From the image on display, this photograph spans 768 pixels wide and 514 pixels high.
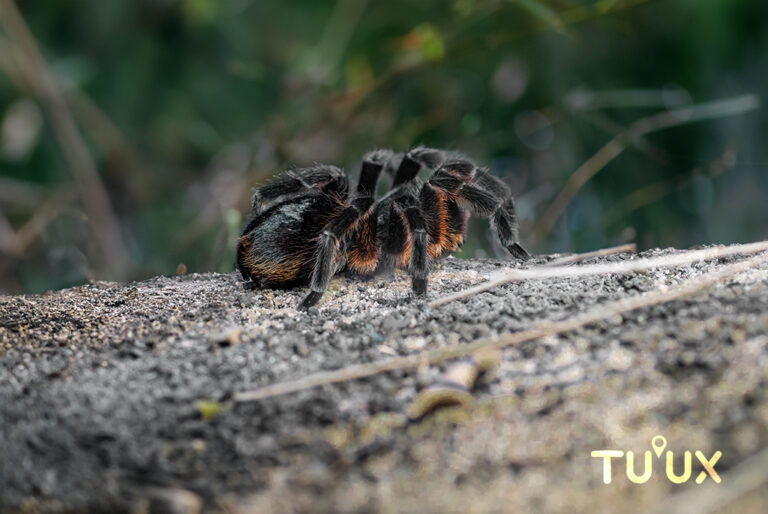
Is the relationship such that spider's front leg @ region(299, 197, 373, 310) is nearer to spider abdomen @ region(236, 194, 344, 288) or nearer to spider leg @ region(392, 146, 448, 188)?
spider abdomen @ region(236, 194, 344, 288)

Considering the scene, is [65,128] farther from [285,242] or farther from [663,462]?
[663,462]

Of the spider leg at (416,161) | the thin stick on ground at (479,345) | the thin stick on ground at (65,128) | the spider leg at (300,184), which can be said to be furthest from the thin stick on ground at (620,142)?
the thin stick on ground at (65,128)

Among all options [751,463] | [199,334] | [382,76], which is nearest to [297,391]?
[199,334]

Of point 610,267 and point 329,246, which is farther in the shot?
point 329,246

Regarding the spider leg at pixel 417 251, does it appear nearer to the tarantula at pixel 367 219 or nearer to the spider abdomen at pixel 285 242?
the tarantula at pixel 367 219

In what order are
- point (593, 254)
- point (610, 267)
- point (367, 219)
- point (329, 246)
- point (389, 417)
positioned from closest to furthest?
point (389, 417), point (610, 267), point (329, 246), point (593, 254), point (367, 219)

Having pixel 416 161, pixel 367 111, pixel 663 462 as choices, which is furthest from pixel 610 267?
pixel 367 111

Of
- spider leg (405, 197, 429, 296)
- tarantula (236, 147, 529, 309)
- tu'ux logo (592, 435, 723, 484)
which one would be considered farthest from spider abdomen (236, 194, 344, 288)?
tu'ux logo (592, 435, 723, 484)
